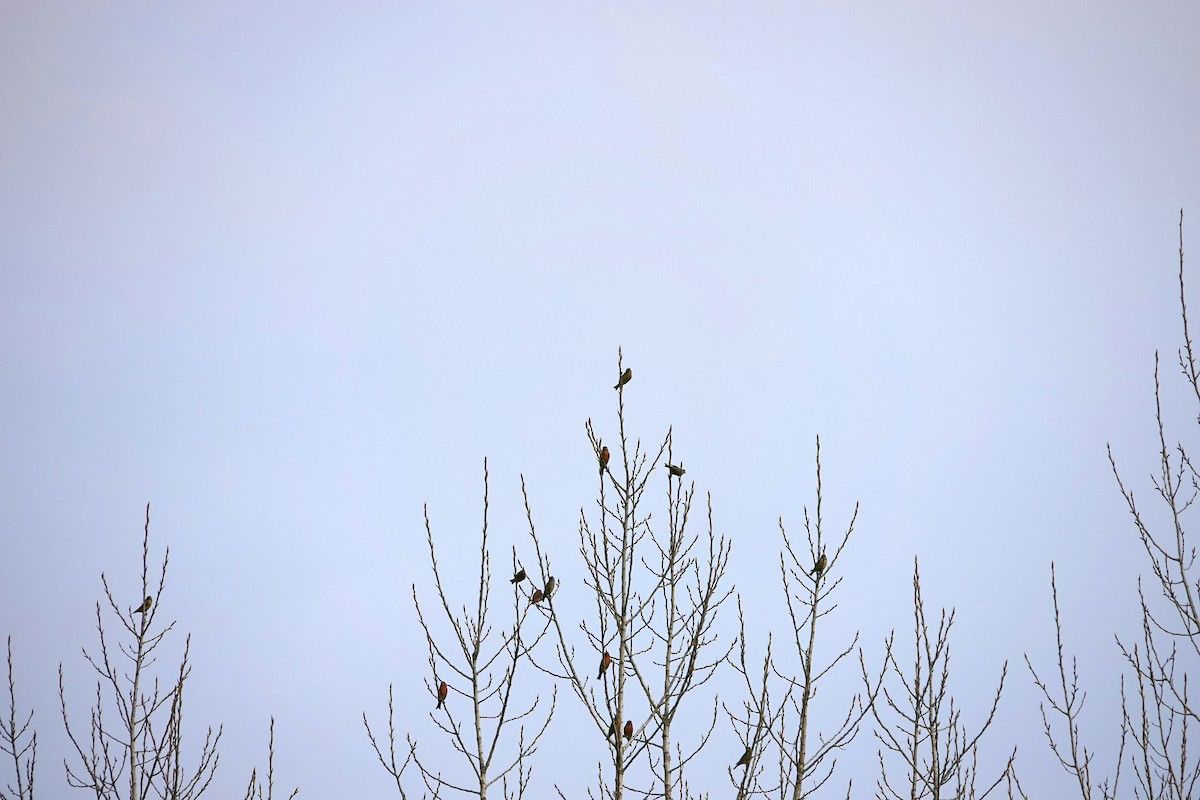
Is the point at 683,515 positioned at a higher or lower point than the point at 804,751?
higher

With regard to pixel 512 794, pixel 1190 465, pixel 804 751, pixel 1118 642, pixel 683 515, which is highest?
pixel 1190 465

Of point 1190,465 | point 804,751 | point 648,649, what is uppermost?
point 1190,465

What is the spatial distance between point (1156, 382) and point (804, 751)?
2908 millimetres

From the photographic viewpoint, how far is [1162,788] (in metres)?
6.46

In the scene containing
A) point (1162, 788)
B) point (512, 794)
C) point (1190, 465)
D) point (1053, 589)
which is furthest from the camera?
point (1162, 788)

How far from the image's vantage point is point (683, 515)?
222 inches

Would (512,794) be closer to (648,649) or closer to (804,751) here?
(648,649)

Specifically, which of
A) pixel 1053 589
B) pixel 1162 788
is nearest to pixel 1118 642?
pixel 1053 589

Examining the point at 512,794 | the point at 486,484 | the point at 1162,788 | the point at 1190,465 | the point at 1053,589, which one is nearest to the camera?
the point at 486,484

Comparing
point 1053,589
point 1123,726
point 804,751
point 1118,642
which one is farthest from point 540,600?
point 1123,726

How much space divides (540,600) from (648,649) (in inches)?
31.3

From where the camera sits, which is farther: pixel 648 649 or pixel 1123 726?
pixel 1123 726

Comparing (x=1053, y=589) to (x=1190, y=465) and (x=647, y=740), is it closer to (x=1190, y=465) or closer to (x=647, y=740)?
(x=1190, y=465)

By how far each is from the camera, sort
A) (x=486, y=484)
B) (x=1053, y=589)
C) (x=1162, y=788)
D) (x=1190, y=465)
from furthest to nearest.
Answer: (x=1162, y=788) < (x=1053, y=589) < (x=1190, y=465) < (x=486, y=484)
